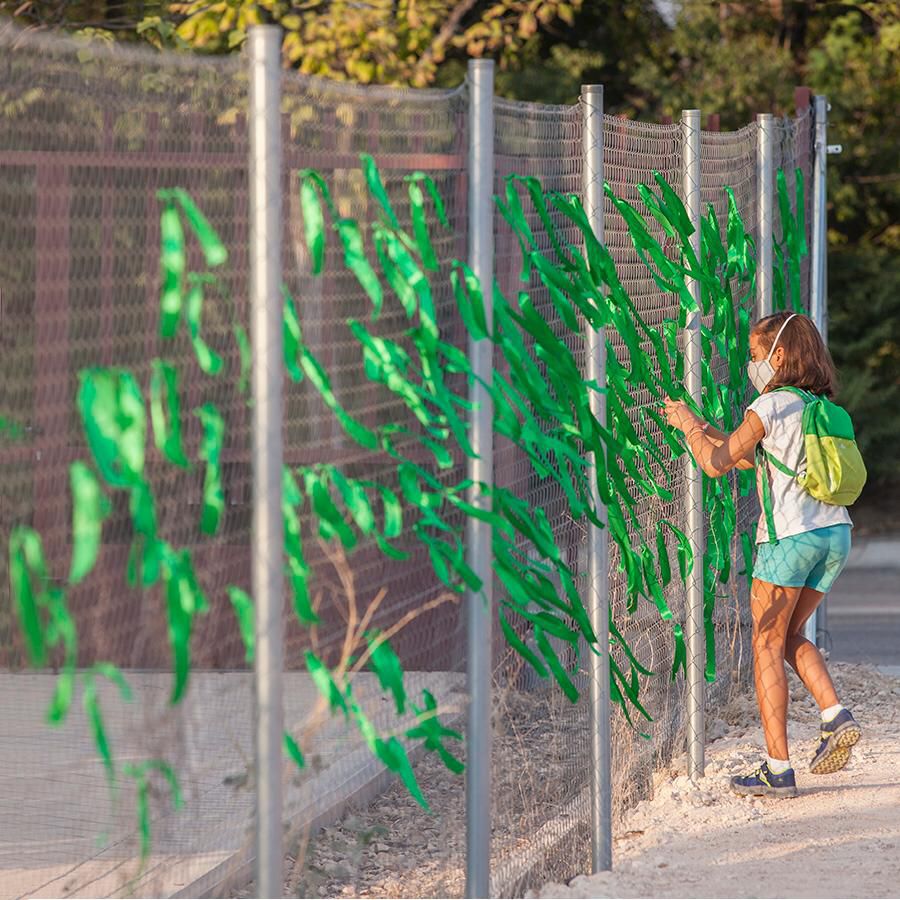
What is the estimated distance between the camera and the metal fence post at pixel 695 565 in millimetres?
5949

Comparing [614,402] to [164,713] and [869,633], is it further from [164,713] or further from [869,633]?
[869,633]

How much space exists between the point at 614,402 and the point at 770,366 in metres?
0.70

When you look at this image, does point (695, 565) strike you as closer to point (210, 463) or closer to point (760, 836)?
point (760, 836)

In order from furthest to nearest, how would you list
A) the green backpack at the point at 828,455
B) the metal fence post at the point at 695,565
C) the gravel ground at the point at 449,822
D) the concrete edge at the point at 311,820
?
the metal fence post at the point at 695,565
the green backpack at the point at 828,455
the gravel ground at the point at 449,822
the concrete edge at the point at 311,820

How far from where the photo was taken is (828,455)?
5496 millimetres

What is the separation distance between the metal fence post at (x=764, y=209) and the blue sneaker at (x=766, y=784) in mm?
2065

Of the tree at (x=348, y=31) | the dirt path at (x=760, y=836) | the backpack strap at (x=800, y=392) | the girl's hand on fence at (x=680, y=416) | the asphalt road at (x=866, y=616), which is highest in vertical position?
the tree at (x=348, y=31)

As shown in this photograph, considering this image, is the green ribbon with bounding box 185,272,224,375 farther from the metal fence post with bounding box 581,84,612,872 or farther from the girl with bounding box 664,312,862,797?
the girl with bounding box 664,312,862,797

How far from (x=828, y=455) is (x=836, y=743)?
97 cm

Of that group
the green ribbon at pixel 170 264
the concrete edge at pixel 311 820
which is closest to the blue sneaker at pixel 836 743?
the concrete edge at pixel 311 820

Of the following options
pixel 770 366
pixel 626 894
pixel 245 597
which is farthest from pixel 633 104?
pixel 245 597

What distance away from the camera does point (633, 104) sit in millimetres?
17016

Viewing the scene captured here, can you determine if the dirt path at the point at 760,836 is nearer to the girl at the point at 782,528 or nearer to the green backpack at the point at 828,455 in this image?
the girl at the point at 782,528

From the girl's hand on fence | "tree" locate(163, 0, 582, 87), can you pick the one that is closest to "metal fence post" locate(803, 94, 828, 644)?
the girl's hand on fence
